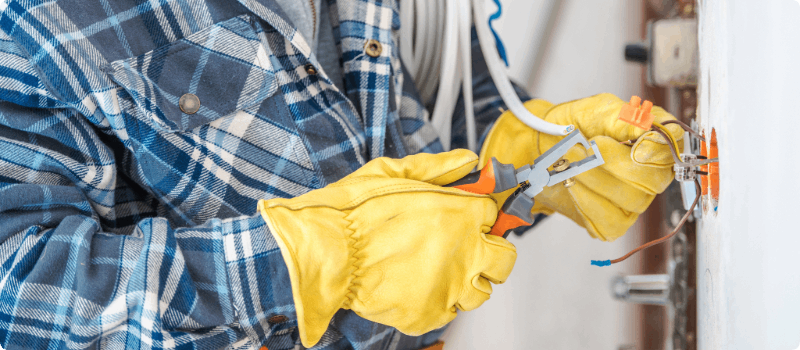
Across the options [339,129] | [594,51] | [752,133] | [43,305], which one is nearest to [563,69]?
[594,51]

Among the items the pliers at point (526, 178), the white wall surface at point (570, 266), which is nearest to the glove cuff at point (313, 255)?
the pliers at point (526, 178)

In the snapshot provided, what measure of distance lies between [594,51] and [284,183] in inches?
27.7

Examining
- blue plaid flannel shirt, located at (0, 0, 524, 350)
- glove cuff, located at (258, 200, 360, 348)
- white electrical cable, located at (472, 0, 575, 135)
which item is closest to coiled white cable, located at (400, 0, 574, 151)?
white electrical cable, located at (472, 0, 575, 135)

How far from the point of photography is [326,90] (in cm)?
70

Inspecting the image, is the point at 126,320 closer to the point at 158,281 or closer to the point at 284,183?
the point at 158,281

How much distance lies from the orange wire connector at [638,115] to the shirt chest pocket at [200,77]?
443 millimetres

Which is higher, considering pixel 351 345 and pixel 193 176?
pixel 193 176

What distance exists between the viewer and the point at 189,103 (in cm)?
61

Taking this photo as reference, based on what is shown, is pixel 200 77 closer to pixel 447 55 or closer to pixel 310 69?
pixel 310 69

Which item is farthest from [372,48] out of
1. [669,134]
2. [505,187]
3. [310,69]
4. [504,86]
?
[669,134]

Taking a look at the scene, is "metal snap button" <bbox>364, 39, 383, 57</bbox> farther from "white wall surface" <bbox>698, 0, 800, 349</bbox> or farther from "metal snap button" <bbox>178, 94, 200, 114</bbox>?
"white wall surface" <bbox>698, 0, 800, 349</bbox>

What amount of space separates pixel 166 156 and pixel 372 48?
324mm

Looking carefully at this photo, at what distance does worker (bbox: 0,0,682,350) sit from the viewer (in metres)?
0.51

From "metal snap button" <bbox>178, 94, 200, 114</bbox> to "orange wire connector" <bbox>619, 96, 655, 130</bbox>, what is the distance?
0.52 meters
